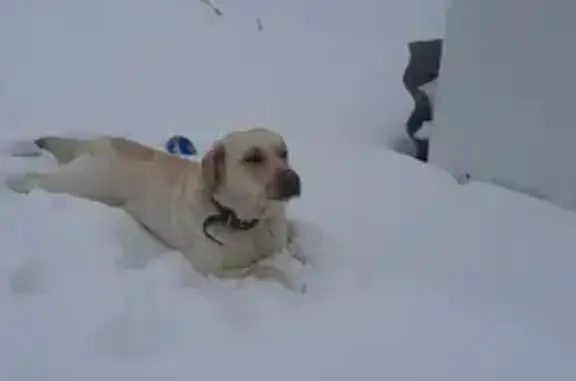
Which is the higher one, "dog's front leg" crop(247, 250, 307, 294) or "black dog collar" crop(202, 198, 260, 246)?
"black dog collar" crop(202, 198, 260, 246)

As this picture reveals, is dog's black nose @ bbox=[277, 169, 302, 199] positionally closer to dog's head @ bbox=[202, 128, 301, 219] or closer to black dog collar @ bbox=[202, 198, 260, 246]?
dog's head @ bbox=[202, 128, 301, 219]

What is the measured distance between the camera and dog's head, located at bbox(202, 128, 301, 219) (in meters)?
2.10

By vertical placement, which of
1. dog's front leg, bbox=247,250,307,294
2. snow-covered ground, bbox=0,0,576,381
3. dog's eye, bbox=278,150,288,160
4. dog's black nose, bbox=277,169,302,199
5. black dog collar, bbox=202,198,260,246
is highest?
dog's eye, bbox=278,150,288,160

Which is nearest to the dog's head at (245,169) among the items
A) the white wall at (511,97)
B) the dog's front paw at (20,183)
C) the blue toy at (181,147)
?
the dog's front paw at (20,183)

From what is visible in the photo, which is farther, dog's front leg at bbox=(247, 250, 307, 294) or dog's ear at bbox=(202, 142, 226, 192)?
dog's ear at bbox=(202, 142, 226, 192)

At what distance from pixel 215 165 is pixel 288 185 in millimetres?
235

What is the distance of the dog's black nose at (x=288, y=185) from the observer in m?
2.03

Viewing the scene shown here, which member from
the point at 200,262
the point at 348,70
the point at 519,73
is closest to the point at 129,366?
the point at 200,262

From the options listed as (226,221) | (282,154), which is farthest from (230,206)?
→ (282,154)

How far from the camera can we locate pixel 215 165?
7.00ft

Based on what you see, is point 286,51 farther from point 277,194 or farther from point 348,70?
point 277,194

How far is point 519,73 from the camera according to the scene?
8.77 feet

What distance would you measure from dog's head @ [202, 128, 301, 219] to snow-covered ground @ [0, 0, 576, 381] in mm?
225

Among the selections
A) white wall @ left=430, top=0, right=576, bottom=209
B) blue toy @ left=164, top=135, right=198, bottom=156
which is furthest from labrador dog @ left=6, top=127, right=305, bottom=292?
white wall @ left=430, top=0, right=576, bottom=209
